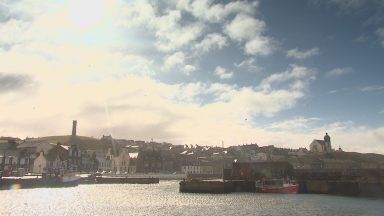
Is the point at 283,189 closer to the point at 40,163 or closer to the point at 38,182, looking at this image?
the point at 38,182

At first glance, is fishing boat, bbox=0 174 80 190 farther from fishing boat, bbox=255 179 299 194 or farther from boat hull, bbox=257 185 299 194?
boat hull, bbox=257 185 299 194

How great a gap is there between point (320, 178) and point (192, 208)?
51.0m

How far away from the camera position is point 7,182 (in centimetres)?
8769

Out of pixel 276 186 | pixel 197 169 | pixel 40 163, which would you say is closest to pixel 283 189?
pixel 276 186

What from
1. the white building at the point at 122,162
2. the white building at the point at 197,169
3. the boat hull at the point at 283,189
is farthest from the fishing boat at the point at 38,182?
the white building at the point at 197,169

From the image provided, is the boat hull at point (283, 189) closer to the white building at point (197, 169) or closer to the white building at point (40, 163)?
the white building at point (40, 163)

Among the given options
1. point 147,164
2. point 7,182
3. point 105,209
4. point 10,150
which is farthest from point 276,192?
point 10,150

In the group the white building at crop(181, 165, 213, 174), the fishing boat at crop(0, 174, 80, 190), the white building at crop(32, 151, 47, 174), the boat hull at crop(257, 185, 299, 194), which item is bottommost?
the boat hull at crop(257, 185, 299, 194)

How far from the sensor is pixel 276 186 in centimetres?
8650

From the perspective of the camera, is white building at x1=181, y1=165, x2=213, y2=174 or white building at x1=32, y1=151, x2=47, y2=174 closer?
white building at x1=32, y1=151, x2=47, y2=174

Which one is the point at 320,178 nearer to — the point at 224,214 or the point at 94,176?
the point at 224,214

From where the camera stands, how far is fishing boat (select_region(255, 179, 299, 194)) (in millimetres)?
85312

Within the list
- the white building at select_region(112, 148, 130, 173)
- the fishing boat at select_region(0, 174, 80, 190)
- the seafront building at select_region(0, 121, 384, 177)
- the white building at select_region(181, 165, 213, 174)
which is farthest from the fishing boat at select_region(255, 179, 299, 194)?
the white building at select_region(181, 165, 213, 174)

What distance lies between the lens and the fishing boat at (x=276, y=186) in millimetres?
85312
